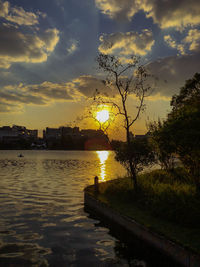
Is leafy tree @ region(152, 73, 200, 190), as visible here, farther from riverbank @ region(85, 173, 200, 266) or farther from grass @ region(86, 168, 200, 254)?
riverbank @ region(85, 173, 200, 266)

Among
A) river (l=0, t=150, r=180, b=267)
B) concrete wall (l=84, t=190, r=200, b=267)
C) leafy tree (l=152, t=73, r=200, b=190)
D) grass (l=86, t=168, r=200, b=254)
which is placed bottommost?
river (l=0, t=150, r=180, b=267)

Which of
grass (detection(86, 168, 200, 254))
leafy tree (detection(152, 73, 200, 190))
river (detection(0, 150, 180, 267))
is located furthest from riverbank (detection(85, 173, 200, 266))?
leafy tree (detection(152, 73, 200, 190))

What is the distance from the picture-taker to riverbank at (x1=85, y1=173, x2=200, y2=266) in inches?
337

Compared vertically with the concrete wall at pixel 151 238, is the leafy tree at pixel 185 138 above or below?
above

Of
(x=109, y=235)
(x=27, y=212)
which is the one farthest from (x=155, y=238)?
(x=27, y=212)

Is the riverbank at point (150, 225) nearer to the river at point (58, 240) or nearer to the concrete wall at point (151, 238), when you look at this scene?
the concrete wall at point (151, 238)

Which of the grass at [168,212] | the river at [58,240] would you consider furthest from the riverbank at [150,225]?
the river at [58,240]

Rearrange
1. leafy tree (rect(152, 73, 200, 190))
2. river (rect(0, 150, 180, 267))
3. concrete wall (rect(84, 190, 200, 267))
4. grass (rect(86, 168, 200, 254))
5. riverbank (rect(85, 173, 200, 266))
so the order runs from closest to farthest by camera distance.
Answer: concrete wall (rect(84, 190, 200, 267)) < riverbank (rect(85, 173, 200, 266)) < river (rect(0, 150, 180, 267)) < grass (rect(86, 168, 200, 254)) < leafy tree (rect(152, 73, 200, 190))

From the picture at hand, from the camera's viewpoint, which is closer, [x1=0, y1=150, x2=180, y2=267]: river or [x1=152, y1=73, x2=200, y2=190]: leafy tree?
[x1=0, y1=150, x2=180, y2=267]: river

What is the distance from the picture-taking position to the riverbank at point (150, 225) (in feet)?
28.1

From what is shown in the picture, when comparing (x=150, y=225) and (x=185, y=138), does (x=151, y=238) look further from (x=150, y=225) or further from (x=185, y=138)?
(x=185, y=138)

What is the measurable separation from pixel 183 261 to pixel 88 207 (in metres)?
9.88

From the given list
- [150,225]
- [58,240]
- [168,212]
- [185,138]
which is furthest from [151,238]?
[185,138]

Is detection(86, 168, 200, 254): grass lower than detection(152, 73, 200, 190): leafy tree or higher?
lower
